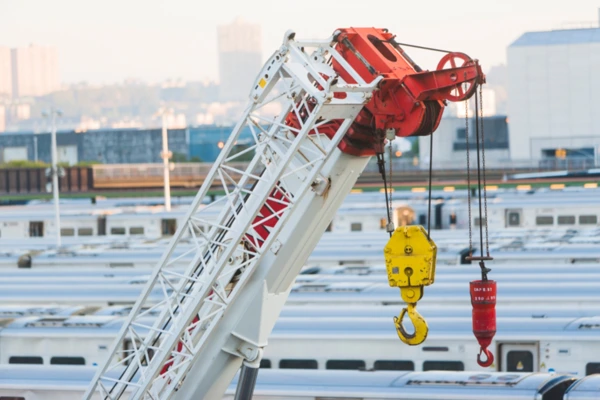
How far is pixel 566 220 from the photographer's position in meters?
42.7

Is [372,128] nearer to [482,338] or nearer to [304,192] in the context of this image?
[304,192]

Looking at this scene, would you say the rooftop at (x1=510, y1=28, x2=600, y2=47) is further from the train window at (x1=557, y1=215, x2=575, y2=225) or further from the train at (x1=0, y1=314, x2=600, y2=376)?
the train at (x1=0, y1=314, x2=600, y2=376)

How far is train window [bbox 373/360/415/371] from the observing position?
19875mm

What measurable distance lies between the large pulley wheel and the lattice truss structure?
0.89 metres

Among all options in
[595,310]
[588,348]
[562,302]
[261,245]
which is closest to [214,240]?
[261,245]

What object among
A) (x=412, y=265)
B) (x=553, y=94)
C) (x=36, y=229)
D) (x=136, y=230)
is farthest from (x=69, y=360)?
(x=553, y=94)

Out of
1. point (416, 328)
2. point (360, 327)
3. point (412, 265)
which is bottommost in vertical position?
point (360, 327)

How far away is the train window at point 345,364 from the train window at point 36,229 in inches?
1260

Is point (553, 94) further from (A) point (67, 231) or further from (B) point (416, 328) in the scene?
(B) point (416, 328)

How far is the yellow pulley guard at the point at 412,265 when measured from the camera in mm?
13281

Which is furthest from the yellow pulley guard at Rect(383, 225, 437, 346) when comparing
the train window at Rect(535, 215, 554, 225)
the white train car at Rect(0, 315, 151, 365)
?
the train window at Rect(535, 215, 554, 225)

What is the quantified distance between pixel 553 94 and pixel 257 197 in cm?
7546

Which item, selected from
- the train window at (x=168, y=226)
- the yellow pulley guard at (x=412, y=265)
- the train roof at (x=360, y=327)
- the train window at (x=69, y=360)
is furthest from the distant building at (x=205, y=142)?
the yellow pulley guard at (x=412, y=265)

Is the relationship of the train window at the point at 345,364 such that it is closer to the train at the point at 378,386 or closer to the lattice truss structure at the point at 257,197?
the train at the point at 378,386
